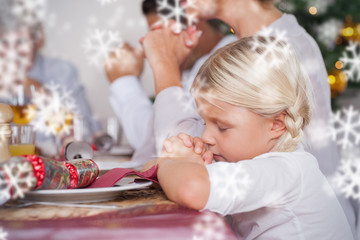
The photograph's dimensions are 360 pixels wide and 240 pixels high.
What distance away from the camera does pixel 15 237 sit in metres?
0.45

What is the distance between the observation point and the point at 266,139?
887mm

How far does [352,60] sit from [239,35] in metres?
1.74

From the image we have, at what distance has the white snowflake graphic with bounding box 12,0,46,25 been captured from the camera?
398 cm

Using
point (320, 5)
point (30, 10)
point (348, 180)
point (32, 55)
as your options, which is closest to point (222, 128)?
point (348, 180)

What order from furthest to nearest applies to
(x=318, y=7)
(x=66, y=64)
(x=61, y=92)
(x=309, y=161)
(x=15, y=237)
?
(x=66, y=64), (x=61, y=92), (x=318, y=7), (x=309, y=161), (x=15, y=237)

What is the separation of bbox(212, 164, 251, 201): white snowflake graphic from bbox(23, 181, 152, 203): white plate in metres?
0.14

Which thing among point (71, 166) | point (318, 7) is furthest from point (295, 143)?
point (318, 7)

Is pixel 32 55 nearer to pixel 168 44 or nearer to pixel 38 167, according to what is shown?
pixel 168 44

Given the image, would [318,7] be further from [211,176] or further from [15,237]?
[15,237]

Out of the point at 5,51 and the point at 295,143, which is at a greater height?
the point at 5,51

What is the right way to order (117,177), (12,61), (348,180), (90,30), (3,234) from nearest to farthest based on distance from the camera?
(3,234), (117,177), (348,180), (12,61), (90,30)

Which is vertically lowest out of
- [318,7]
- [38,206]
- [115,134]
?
[115,134]

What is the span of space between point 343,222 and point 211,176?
38 cm

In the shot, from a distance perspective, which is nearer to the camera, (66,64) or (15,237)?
(15,237)
